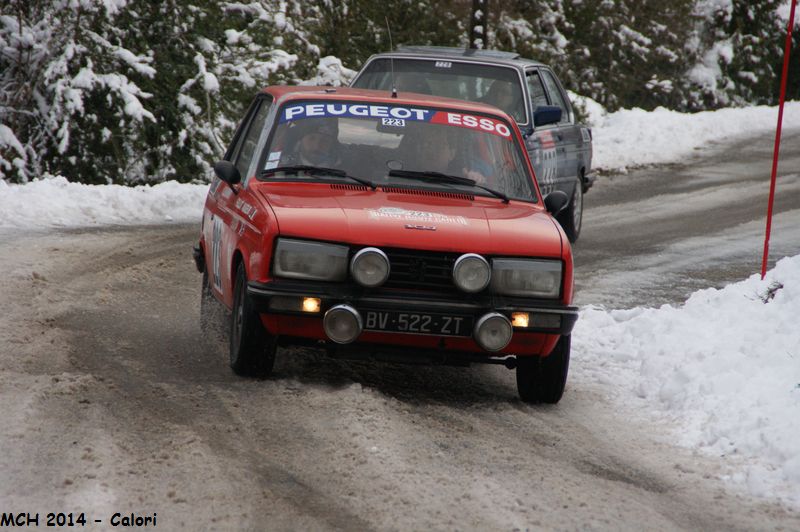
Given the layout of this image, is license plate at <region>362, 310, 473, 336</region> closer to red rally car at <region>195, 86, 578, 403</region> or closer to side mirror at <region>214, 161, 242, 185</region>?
red rally car at <region>195, 86, 578, 403</region>

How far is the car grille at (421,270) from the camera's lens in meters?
6.32

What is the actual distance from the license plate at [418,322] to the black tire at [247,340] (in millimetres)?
592

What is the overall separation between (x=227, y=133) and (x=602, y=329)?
9956 mm

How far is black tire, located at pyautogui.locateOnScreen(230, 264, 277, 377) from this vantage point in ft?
21.2

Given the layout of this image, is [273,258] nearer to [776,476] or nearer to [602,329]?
[776,476]

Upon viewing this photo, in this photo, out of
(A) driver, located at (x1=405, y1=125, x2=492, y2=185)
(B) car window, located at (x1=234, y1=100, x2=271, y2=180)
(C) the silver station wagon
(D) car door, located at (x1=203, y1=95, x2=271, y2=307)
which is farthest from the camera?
(C) the silver station wagon

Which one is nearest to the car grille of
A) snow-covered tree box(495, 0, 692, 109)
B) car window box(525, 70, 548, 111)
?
car window box(525, 70, 548, 111)

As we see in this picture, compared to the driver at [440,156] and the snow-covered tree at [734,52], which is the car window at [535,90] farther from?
the snow-covered tree at [734,52]

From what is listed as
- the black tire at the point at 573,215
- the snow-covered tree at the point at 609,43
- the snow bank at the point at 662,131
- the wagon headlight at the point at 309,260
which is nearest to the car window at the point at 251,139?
the wagon headlight at the point at 309,260

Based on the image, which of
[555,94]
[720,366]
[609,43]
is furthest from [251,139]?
[609,43]

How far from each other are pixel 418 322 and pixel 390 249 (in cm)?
38

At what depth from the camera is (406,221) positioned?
6398 mm

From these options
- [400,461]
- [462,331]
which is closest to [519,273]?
[462,331]

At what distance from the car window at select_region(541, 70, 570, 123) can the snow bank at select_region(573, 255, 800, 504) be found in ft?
11.4
